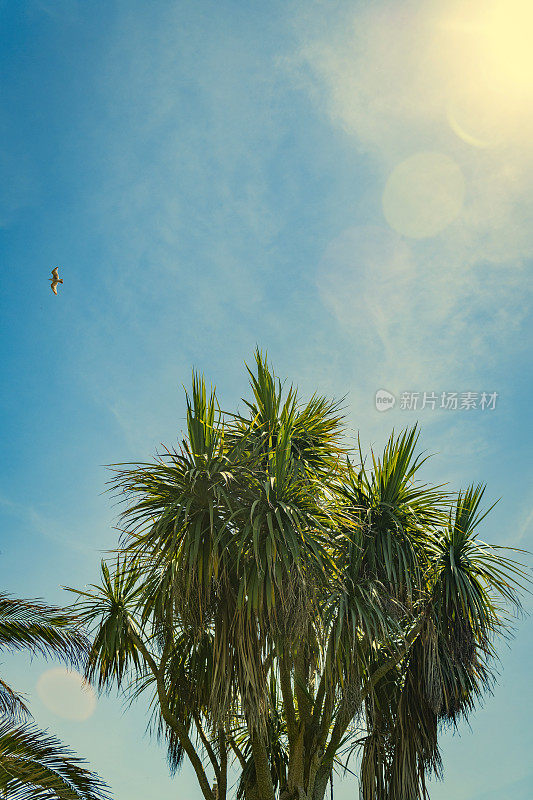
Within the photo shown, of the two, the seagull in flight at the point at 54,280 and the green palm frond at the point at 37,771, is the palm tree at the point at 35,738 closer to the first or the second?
the green palm frond at the point at 37,771

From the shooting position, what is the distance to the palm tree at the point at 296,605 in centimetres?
606

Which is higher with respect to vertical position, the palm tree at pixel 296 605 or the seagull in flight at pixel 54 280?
the seagull in flight at pixel 54 280

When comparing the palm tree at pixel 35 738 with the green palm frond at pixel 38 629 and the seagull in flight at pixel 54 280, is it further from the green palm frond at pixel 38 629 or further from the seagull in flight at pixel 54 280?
the seagull in flight at pixel 54 280

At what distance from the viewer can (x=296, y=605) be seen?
5984mm

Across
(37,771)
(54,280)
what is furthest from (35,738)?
(54,280)

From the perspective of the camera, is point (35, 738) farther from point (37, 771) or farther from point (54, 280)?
point (54, 280)

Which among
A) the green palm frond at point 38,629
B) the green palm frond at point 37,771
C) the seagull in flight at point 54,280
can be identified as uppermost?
the seagull in flight at point 54,280

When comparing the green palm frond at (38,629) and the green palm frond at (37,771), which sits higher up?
the green palm frond at (38,629)

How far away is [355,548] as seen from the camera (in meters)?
7.16

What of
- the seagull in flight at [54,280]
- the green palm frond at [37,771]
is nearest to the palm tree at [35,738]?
the green palm frond at [37,771]

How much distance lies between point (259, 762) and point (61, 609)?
247 centimetres

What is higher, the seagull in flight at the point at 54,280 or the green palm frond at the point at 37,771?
the seagull in flight at the point at 54,280

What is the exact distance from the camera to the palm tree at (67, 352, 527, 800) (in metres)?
6.06

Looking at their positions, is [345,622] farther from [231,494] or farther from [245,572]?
[231,494]
